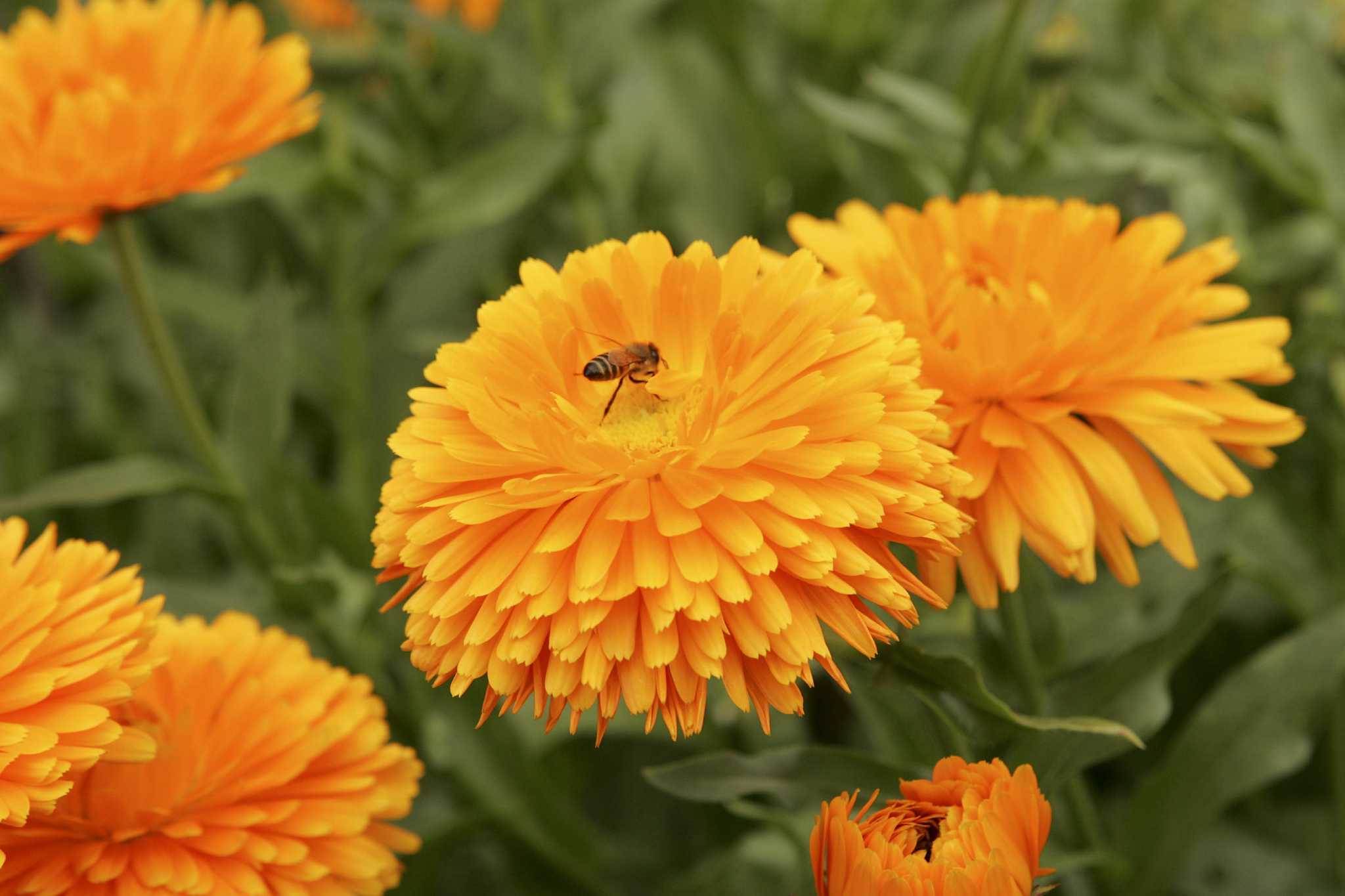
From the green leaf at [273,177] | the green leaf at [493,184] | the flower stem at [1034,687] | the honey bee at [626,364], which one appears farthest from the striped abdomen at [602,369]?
the green leaf at [273,177]

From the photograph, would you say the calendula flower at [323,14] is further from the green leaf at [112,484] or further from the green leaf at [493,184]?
the green leaf at [112,484]

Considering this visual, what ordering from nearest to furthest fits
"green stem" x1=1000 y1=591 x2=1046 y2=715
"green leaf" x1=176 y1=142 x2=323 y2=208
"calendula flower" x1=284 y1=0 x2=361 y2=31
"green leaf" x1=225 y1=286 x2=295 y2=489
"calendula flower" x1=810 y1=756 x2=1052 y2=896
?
"calendula flower" x1=810 y1=756 x2=1052 y2=896
"green stem" x1=1000 y1=591 x2=1046 y2=715
"green leaf" x1=225 y1=286 x2=295 y2=489
"green leaf" x1=176 y1=142 x2=323 y2=208
"calendula flower" x1=284 y1=0 x2=361 y2=31

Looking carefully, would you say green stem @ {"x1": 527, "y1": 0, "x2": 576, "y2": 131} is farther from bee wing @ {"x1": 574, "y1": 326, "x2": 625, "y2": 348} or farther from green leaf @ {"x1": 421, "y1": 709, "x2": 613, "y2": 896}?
bee wing @ {"x1": 574, "y1": 326, "x2": 625, "y2": 348}

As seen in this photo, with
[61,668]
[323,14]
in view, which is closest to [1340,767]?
[61,668]

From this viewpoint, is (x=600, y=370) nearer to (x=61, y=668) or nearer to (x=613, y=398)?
(x=613, y=398)

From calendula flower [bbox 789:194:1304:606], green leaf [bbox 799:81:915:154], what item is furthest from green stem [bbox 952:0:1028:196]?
calendula flower [bbox 789:194:1304:606]

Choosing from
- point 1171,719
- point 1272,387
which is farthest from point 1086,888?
point 1272,387
